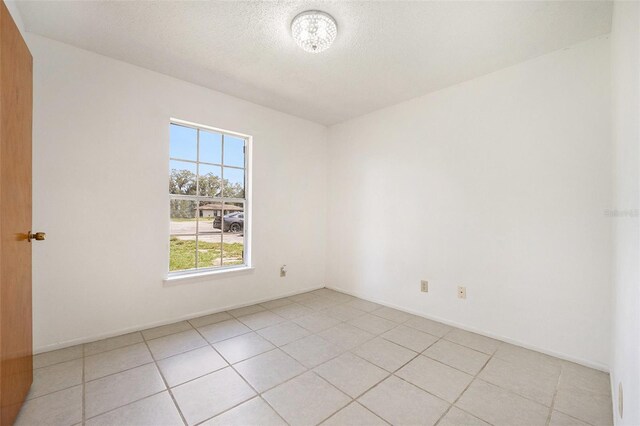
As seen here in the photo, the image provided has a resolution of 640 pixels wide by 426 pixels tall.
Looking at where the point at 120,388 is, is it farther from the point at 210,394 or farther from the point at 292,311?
the point at 292,311

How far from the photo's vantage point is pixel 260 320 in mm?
2908

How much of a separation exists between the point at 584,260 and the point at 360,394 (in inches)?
78.4

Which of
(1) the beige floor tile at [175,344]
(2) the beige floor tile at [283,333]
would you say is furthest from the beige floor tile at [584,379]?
(1) the beige floor tile at [175,344]

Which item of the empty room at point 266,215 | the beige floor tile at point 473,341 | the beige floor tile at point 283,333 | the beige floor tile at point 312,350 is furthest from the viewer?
the beige floor tile at point 283,333

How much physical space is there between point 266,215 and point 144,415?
234 centimetres


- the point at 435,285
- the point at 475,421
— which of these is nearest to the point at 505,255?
the point at 435,285

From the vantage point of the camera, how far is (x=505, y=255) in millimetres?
2514

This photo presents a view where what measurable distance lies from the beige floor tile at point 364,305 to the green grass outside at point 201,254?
4.98 feet

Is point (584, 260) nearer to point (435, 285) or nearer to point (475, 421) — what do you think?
point (435, 285)

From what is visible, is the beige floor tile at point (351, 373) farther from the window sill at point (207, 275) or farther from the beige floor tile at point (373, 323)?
the window sill at point (207, 275)

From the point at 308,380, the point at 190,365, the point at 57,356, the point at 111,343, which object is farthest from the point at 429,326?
the point at 57,356

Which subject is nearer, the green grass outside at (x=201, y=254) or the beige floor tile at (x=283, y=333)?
the beige floor tile at (x=283, y=333)

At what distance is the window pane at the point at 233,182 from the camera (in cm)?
330

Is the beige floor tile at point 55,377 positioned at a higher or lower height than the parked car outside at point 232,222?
lower
